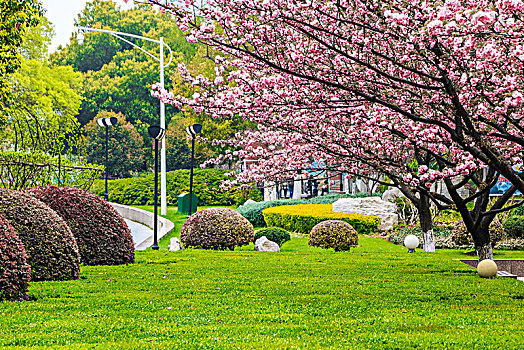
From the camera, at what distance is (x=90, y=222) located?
998 cm

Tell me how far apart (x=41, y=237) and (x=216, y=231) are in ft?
26.0

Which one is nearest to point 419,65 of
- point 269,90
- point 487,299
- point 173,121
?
point 269,90

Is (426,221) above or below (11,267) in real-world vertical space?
above

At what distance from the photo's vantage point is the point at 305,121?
10258 mm

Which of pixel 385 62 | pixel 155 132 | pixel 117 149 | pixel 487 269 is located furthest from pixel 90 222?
pixel 117 149

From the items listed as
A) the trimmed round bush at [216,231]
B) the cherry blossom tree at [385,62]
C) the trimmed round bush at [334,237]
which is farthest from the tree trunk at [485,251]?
the trimmed round bush at [216,231]

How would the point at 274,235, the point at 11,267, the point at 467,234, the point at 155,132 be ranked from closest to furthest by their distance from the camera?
1. the point at 11,267
2. the point at 155,132
3. the point at 467,234
4. the point at 274,235

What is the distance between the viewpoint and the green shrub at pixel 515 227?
62.8 ft

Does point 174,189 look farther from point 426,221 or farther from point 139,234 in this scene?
point 426,221

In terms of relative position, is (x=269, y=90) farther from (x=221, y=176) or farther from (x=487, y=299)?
(x=221, y=176)

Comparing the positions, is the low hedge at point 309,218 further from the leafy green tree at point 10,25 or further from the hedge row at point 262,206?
the leafy green tree at point 10,25

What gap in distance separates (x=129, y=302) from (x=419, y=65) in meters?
4.97

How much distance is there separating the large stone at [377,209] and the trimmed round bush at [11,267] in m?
17.8

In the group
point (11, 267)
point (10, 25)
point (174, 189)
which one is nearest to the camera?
point (11, 267)
